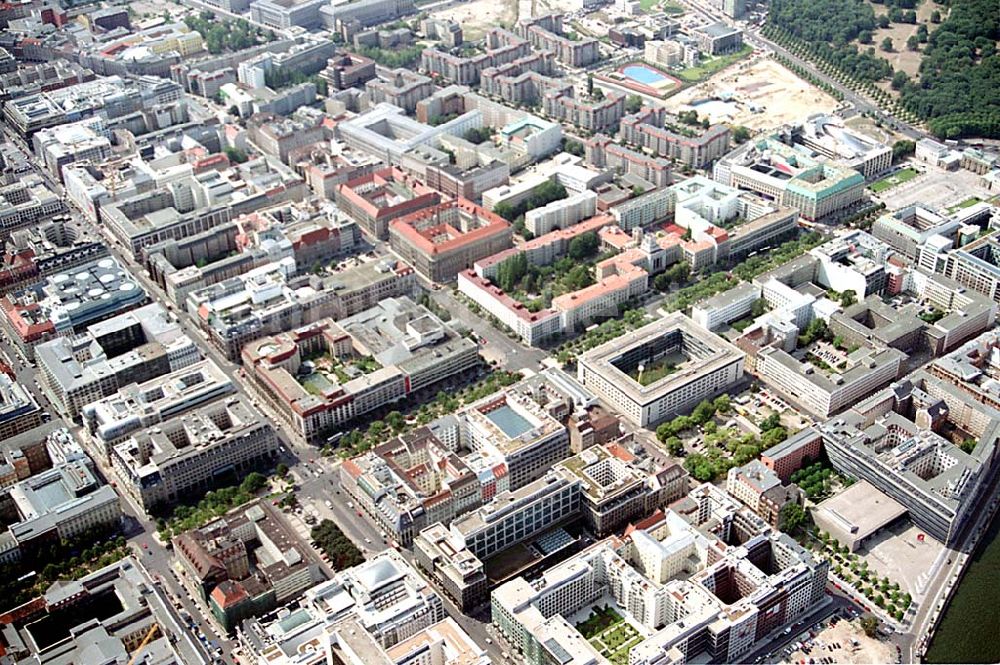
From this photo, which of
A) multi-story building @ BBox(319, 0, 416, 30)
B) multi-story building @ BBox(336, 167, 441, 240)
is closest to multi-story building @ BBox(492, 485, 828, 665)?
multi-story building @ BBox(336, 167, 441, 240)

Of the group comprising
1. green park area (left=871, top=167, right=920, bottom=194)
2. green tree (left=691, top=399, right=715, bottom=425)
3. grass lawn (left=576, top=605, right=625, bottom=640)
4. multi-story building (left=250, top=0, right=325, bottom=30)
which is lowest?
green park area (left=871, top=167, right=920, bottom=194)

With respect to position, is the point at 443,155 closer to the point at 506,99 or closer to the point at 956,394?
the point at 506,99

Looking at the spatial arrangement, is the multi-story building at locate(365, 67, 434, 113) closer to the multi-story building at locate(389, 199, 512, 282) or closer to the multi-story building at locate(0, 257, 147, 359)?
the multi-story building at locate(389, 199, 512, 282)

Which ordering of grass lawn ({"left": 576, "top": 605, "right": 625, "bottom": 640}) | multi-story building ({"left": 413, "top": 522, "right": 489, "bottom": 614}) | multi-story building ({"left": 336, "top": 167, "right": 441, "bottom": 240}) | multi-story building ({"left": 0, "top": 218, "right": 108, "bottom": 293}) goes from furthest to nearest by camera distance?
multi-story building ({"left": 336, "top": 167, "right": 441, "bottom": 240}) < multi-story building ({"left": 0, "top": 218, "right": 108, "bottom": 293}) < multi-story building ({"left": 413, "top": 522, "right": 489, "bottom": 614}) < grass lawn ({"left": 576, "top": 605, "right": 625, "bottom": 640})

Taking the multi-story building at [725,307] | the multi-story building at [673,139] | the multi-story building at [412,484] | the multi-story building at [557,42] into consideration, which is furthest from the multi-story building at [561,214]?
the multi-story building at [557,42]

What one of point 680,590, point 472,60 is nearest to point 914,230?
point 680,590
